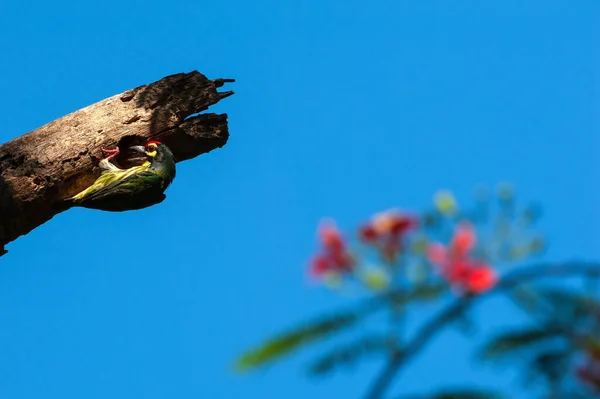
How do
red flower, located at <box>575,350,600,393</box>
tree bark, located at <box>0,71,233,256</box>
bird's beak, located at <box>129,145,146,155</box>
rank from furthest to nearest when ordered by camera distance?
bird's beak, located at <box>129,145,146,155</box> < tree bark, located at <box>0,71,233,256</box> < red flower, located at <box>575,350,600,393</box>

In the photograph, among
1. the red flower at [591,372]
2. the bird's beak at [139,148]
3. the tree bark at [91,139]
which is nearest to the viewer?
the red flower at [591,372]

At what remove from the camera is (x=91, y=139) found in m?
7.05

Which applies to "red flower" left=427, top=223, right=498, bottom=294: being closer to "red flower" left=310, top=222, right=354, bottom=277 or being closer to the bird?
"red flower" left=310, top=222, right=354, bottom=277

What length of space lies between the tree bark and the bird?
9 centimetres

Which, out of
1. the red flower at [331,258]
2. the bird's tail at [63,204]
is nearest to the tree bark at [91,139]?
the bird's tail at [63,204]

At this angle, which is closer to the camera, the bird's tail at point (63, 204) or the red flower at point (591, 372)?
the red flower at point (591, 372)

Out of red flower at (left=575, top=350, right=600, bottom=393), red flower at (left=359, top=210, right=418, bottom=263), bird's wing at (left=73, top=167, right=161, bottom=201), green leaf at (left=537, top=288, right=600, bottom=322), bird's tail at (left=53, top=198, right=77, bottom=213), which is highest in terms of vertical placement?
bird's wing at (left=73, top=167, right=161, bottom=201)

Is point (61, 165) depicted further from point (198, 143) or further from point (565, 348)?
point (565, 348)

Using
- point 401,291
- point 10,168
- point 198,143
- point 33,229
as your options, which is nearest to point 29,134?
point 10,168

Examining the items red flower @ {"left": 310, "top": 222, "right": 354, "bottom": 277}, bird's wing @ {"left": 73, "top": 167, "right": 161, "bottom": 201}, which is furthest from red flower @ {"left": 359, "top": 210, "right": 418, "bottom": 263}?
bird's wing @ {"left": 73, "top": 167, "right": 161, "bottom": 201}

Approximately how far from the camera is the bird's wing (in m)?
6.99

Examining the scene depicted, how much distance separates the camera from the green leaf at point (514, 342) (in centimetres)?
203

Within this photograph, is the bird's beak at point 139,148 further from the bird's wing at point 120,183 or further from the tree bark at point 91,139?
the bird's wing at point 120,183

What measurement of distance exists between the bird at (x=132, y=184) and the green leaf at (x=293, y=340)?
5.16 metres
